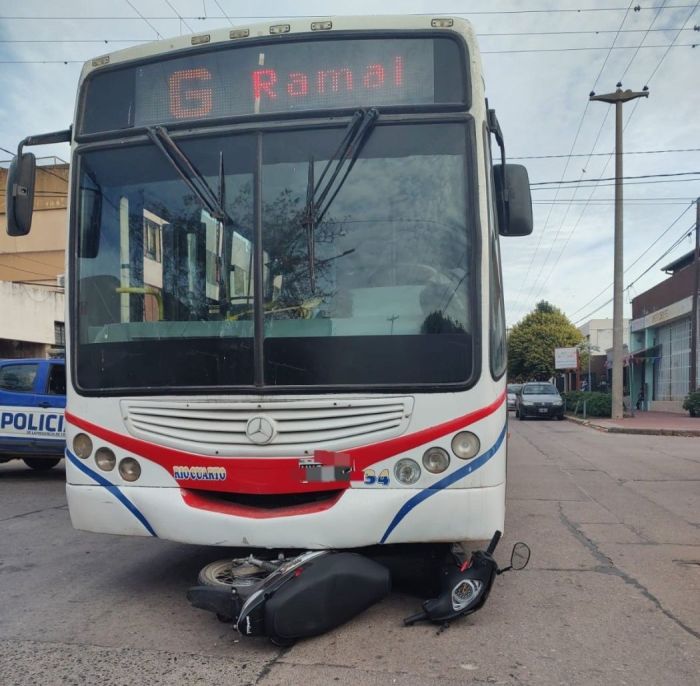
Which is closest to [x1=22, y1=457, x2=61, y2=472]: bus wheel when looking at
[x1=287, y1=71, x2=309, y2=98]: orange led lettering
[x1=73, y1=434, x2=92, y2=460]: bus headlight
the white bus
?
[x1=73, y1=434, x2=92, y2=460]: bus headlight

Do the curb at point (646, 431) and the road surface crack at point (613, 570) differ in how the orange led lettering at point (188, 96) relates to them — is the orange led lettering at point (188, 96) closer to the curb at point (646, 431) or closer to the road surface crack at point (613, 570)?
the road surface crack at point (613, 570)

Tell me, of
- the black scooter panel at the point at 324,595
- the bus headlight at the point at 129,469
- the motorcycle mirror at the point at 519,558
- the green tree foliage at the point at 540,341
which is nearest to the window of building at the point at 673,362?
the green tree foliage at the point at 540,341

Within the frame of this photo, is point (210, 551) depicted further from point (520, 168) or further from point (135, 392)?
point (520, 168)

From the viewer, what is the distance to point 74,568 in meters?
5.57

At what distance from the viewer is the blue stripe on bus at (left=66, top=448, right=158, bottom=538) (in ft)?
14.0

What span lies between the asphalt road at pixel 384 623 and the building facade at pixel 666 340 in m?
27.0

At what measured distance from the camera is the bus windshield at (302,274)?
414 centimetres

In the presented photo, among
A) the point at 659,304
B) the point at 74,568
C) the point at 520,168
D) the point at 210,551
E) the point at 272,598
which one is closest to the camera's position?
the point at 272,598

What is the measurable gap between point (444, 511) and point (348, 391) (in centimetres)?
87

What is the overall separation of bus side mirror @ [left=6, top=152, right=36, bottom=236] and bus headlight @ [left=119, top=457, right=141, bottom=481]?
1.76m

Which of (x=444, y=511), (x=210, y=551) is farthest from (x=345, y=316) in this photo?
(x=210, y=551)

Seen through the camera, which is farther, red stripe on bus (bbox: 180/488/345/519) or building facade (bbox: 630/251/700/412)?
building facade (bbox: 630/251/700/412)

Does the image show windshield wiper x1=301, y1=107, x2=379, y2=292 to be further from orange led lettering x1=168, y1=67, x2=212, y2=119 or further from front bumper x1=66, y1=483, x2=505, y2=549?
front bumper x1=66, y1=483, x2=505, y2=549

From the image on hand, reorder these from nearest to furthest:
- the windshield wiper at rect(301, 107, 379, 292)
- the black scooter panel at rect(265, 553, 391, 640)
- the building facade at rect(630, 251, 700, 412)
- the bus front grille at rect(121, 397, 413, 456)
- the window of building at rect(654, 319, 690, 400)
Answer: the black scooter panel at rect(265, 553, 391, 640), the bus front grille at rect(121, 397, 413, 456), the windshield wiper at rect(301, 107, 379, 292), the building facade at rect(630, 251, 700, 412), the window of building at rect(654, 319, 690, 400)
